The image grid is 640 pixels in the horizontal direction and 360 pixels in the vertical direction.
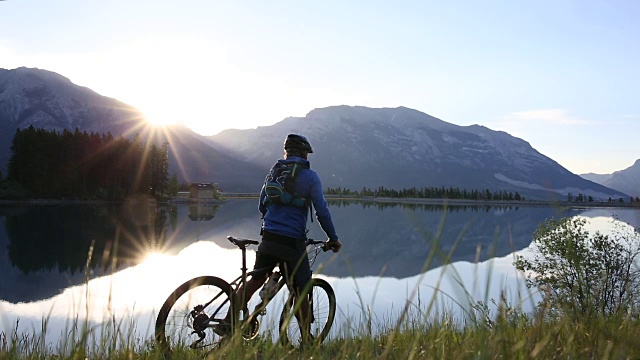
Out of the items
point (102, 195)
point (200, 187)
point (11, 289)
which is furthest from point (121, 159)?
point (11, 289)

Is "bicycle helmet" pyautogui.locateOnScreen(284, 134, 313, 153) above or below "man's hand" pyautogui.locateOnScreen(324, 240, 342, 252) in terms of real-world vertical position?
above

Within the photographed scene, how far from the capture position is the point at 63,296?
24016mm

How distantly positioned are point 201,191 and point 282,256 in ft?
373

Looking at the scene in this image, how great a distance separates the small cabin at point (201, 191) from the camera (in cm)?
11475

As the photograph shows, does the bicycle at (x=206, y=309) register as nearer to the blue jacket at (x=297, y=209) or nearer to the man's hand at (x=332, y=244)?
the blue jacket at (x=297, y=209)

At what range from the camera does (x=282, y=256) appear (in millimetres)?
5652

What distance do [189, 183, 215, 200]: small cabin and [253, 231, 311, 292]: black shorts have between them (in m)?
111

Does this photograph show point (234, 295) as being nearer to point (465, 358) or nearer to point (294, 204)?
point (294, 204)

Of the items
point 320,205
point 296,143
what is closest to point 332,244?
point 320,205

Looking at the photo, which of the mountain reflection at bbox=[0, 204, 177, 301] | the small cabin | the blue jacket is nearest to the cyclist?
the blue jacket

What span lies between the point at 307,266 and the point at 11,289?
83.1 ft

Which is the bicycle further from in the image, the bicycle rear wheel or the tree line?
the tree line

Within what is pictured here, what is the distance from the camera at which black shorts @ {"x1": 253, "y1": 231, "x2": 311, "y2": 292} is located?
5664 mm

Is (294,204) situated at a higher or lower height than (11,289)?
higher
